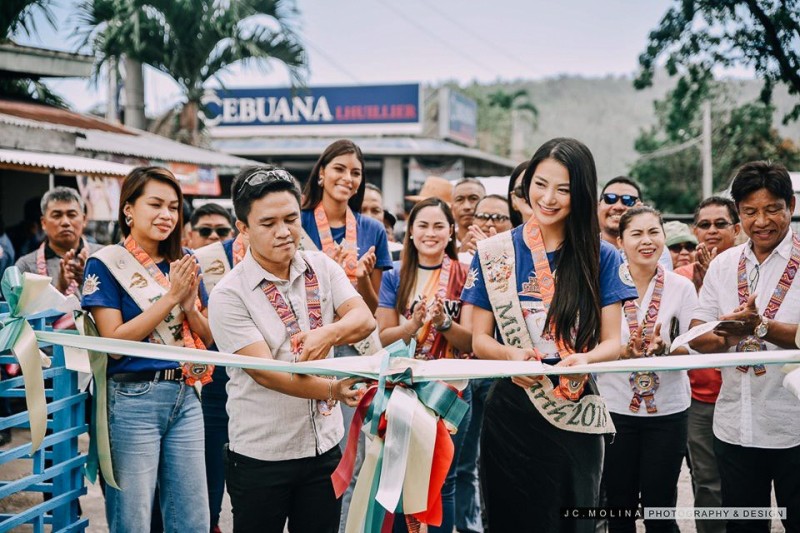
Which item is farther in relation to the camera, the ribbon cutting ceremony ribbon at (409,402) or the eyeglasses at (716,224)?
the eyeglasses at (716,224)

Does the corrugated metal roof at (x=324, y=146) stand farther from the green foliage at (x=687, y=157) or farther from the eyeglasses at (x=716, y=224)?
the eyeglasses at (x=716, y=224)

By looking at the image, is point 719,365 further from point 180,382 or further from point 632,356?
point 180,382

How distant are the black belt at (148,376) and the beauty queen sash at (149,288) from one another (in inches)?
2.2

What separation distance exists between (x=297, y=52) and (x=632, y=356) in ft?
45.5

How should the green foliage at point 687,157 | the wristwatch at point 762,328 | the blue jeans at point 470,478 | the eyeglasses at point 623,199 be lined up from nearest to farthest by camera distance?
the wristwatch at point 762,328, the blue jeans at point 470,478, the eyeglasses at point 623,199, the green foliage at point 687,157

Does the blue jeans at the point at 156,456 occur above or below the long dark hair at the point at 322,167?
below

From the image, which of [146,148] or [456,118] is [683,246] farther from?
[456,118]

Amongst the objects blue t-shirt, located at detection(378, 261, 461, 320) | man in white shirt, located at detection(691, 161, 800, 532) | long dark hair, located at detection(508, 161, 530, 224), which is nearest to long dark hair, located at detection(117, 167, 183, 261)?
→ blue t-shirt, located at detection(378, 261, 461, 320)

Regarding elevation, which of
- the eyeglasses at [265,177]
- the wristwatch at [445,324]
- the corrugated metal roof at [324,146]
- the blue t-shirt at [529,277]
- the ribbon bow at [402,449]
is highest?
the corrugated metal roof at [324,146]

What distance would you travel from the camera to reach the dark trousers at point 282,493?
9.80 feet

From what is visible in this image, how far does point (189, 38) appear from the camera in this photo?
15430 mm

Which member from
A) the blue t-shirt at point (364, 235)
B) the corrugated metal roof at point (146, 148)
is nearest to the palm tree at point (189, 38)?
the corrugated metal roof at point (146, 148)

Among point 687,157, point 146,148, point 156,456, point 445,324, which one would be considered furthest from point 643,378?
point 687,157

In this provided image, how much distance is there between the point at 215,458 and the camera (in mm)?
4793
